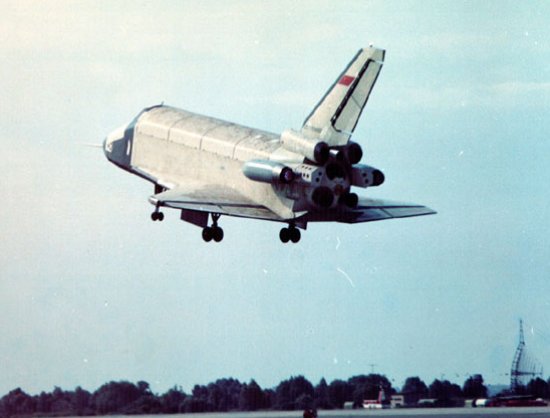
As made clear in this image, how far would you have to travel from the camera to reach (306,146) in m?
55.5

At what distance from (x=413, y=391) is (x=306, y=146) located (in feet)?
74.4

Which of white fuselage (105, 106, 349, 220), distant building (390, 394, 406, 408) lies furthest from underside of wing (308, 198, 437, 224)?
distant building (390, 394, 406, 408)

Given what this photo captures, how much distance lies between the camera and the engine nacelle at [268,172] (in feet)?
183

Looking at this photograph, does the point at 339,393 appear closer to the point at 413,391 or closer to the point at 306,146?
the point at 413,391

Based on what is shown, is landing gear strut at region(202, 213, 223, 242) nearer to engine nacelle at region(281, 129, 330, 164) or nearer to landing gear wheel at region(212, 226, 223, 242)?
landing gear wheel at region(212, 226, 223, 242)

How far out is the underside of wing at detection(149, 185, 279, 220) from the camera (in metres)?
58.4

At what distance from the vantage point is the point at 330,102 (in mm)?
56406

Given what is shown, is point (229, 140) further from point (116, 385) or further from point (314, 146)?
point (116, 385)

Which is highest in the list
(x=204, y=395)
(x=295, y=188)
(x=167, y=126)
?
(x=167, y=126)

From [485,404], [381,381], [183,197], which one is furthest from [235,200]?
[485,404]

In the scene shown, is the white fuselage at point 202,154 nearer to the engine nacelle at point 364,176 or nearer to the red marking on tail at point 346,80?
the engine nacelle at point 364,176

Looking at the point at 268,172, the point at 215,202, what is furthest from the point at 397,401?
the point at 268,172

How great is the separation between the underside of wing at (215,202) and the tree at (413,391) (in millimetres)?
18000

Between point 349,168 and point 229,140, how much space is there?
19.3ft
